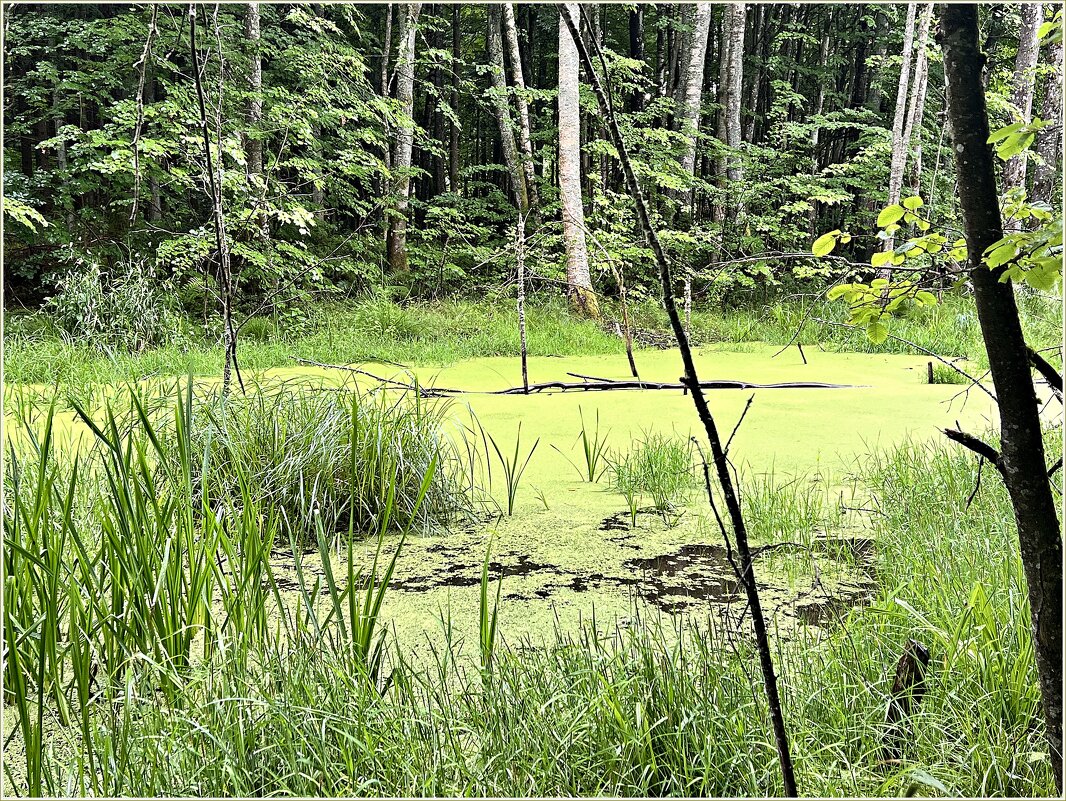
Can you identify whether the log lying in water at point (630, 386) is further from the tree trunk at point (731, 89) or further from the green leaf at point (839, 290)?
the tree trunk at point (731, 89)

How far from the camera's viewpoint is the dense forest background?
5.32 meters

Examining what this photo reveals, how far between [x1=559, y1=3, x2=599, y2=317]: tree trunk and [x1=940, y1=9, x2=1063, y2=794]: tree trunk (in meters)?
4.99

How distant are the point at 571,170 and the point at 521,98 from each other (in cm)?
165

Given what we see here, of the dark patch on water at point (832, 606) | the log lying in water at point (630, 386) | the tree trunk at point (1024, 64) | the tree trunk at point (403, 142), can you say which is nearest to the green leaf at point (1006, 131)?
the dark patch on water at point (832, 606)

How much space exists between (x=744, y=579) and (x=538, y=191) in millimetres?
8159

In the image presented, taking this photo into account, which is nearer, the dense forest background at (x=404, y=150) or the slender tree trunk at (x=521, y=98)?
the dense forest background at (x=404, y=150)

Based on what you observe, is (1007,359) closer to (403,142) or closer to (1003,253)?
(1003,253)

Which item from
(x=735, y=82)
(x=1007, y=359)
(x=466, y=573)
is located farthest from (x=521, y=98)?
(x=1007, y=359)

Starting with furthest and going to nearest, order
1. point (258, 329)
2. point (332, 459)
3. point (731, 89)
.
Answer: point (731, 89)
point (258, 329)
point (332, 459)

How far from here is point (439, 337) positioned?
5.46m

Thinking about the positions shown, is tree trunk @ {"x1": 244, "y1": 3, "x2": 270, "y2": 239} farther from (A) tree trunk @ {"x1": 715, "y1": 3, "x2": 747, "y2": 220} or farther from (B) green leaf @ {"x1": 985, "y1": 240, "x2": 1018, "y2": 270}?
(B) green leaf @ {"x1": 985, "y1": 240, "x2": 1018, "y2": 270}

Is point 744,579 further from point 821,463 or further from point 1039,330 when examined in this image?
point 1039,330

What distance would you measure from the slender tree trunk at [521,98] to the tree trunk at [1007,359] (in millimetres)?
6289

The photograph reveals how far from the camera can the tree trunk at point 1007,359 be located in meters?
0.71
